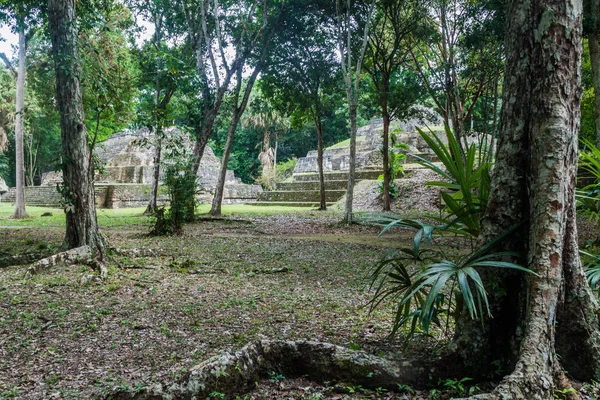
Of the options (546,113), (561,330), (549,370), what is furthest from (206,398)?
(546,113)

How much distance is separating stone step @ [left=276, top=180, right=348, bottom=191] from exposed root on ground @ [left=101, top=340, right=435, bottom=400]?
19.5 metres

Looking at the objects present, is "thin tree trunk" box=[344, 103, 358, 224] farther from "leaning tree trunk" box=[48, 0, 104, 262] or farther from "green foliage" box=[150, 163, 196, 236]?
"leaning tree trunk" box=[48, 0, 104, 262]

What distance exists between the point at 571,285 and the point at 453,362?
0.74 m

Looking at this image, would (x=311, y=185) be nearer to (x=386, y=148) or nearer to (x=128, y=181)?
(x=386, y=148)

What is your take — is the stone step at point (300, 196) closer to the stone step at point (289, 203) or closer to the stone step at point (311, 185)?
the stone step at point (289, 203)

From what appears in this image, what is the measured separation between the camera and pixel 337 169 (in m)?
26.2

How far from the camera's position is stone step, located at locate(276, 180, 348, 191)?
73.6 ft

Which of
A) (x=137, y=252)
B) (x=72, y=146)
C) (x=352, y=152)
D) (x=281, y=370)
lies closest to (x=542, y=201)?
(x=281, y=370)

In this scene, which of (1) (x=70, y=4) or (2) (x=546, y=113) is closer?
(2) (x=546, y=113)

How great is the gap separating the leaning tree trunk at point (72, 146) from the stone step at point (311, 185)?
17089 mm

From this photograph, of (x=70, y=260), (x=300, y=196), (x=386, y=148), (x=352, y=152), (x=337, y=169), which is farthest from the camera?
(x=337, y=169)

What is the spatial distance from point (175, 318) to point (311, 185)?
2030 cm

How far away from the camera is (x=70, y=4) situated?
5691mm

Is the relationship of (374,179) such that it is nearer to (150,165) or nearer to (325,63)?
(325,63)
